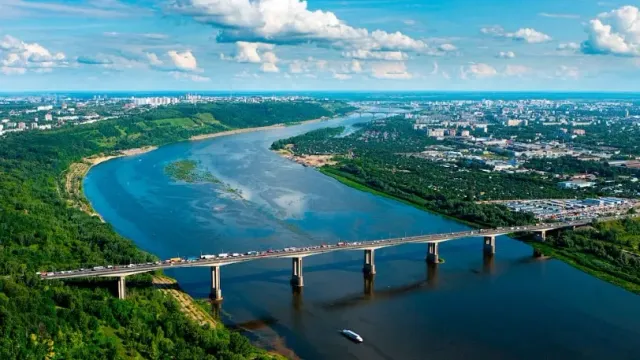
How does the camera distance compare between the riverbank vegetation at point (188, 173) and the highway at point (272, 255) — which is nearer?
the highway at point (272, 255)

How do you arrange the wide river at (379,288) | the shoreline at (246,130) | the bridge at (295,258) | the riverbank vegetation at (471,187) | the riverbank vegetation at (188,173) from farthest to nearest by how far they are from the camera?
the shoreline at (246,130) → the riverbank vegetation at (188,173) → the riverbank vegetation at (471,187) → the bridge at (295,258) → the wide river at (379,288)

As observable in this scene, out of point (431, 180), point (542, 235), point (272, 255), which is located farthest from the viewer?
point (431, 180)

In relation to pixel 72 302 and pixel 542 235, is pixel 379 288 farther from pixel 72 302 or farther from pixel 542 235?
pixel 542 235

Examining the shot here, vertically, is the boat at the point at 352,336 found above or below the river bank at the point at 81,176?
below

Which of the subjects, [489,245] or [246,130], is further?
[246,130]

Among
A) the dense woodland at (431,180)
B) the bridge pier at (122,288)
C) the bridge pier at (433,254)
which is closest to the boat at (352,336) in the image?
the bridge pier at (122,288)

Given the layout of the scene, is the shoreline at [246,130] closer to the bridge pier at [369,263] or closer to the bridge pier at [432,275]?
the bridge pier at [369,263]

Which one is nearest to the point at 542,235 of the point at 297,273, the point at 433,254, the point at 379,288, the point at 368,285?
the point at 433,254
